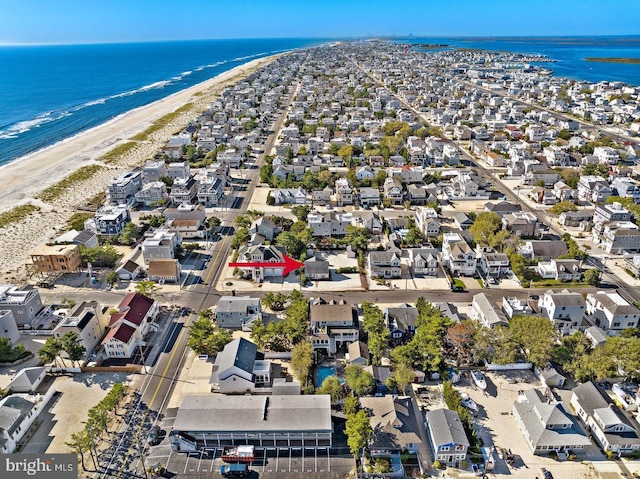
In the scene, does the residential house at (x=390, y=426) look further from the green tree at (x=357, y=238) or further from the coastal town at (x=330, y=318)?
the green tree at (x=357, y=238)

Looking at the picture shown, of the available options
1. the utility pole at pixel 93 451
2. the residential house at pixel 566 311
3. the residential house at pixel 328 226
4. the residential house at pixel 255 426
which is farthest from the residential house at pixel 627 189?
the utility pole at pixel 93 451

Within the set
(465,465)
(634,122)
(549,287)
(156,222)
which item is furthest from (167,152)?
(634,122)

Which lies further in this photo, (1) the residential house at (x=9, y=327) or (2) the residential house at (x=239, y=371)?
(1) the residential house at (x=9, y=327)

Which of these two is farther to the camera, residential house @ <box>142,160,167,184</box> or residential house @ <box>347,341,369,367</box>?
residential house @ <box>142,160,167,184</box>

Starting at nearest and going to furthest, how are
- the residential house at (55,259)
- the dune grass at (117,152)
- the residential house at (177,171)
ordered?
the residential house at (55,259) → the residential house at (177,171) → the dune grass at (117,152)

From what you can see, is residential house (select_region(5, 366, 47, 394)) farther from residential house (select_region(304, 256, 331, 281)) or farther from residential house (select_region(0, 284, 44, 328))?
residential house (select_region(304, 256, 331, 281))

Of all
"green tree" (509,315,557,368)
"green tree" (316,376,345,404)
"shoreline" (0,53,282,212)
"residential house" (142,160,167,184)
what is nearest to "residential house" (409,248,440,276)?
"green tree" (509,315,557,368)

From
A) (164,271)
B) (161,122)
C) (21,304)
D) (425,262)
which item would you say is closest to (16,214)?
(21,304)
